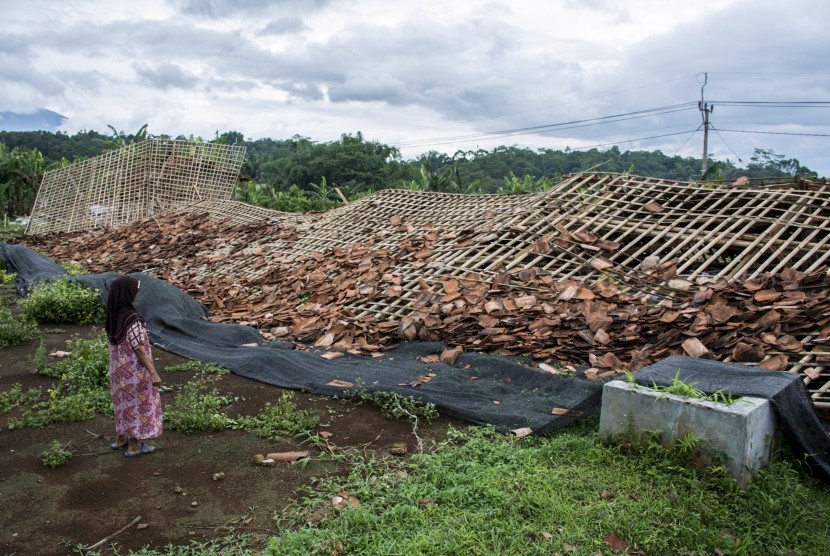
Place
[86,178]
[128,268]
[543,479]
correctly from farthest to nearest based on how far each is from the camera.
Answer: [86,178] < [128,268] < [543,479]

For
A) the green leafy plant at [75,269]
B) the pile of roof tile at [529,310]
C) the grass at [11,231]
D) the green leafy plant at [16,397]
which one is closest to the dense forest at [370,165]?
the grass at [11,231]

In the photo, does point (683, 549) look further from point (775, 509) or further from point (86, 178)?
point (86, 178)

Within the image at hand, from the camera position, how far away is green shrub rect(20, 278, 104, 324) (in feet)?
20.9

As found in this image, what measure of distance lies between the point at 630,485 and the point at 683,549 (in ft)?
1.33

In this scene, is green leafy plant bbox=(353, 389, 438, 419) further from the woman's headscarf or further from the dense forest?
the dense forest

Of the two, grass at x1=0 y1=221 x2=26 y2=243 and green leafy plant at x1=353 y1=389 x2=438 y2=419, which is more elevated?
grass at x1=0 y1=221 x2=26 y2=243

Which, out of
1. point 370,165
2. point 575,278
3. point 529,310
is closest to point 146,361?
point 529,310

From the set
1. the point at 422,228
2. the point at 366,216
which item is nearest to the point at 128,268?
the point at 366,216

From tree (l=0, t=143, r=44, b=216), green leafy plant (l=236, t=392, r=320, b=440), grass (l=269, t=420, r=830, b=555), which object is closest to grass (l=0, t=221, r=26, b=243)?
tree (l=0, t=143, r=44, b=216)

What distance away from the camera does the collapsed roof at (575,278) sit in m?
4.21

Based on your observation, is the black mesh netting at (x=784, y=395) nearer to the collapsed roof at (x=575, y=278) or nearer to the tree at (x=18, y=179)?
the collapsed roof at (x=575, y=278)

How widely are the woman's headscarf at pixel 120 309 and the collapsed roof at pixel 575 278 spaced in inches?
80.3

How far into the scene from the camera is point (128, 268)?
9.55 m

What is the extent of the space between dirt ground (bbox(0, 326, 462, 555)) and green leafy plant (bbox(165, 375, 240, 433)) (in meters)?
0.07
